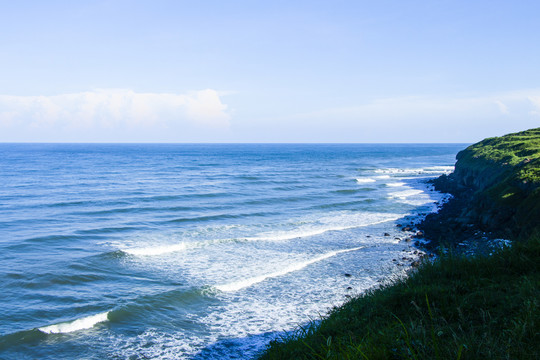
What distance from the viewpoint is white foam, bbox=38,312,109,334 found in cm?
1105

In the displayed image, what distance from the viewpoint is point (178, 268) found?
16.8m

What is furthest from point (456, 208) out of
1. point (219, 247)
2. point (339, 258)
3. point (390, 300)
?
point (390, 300)

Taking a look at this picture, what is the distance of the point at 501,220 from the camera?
18.6m

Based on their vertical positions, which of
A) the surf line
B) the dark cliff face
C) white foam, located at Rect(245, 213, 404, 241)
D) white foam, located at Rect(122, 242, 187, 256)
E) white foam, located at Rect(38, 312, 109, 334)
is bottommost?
white foam, located at Rect(38, 312, 109, 334)

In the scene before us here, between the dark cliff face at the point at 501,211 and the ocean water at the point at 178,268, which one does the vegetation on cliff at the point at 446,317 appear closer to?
the ocean water at the point at 178,268

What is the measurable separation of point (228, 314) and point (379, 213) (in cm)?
2026

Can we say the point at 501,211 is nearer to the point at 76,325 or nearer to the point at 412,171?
the point at 76,325

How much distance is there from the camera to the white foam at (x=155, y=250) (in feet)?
61.9

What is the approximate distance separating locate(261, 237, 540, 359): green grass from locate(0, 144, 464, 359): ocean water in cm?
426

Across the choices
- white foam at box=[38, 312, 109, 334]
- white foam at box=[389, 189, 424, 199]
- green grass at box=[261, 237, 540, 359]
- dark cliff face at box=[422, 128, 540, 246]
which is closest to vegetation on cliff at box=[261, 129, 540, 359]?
green grass at box=[261, 237, 540, 359]

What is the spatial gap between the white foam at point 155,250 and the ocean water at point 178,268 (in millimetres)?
53

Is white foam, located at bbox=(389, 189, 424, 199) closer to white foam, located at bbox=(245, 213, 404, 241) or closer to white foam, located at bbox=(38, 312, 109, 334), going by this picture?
white foam, located at bbox=(245, 213, 404, 241)

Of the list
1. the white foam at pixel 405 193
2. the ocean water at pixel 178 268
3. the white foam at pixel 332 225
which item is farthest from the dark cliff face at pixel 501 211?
the white foam at pixel 405 193

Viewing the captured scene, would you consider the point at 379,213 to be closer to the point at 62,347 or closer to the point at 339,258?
the point at 339,258
